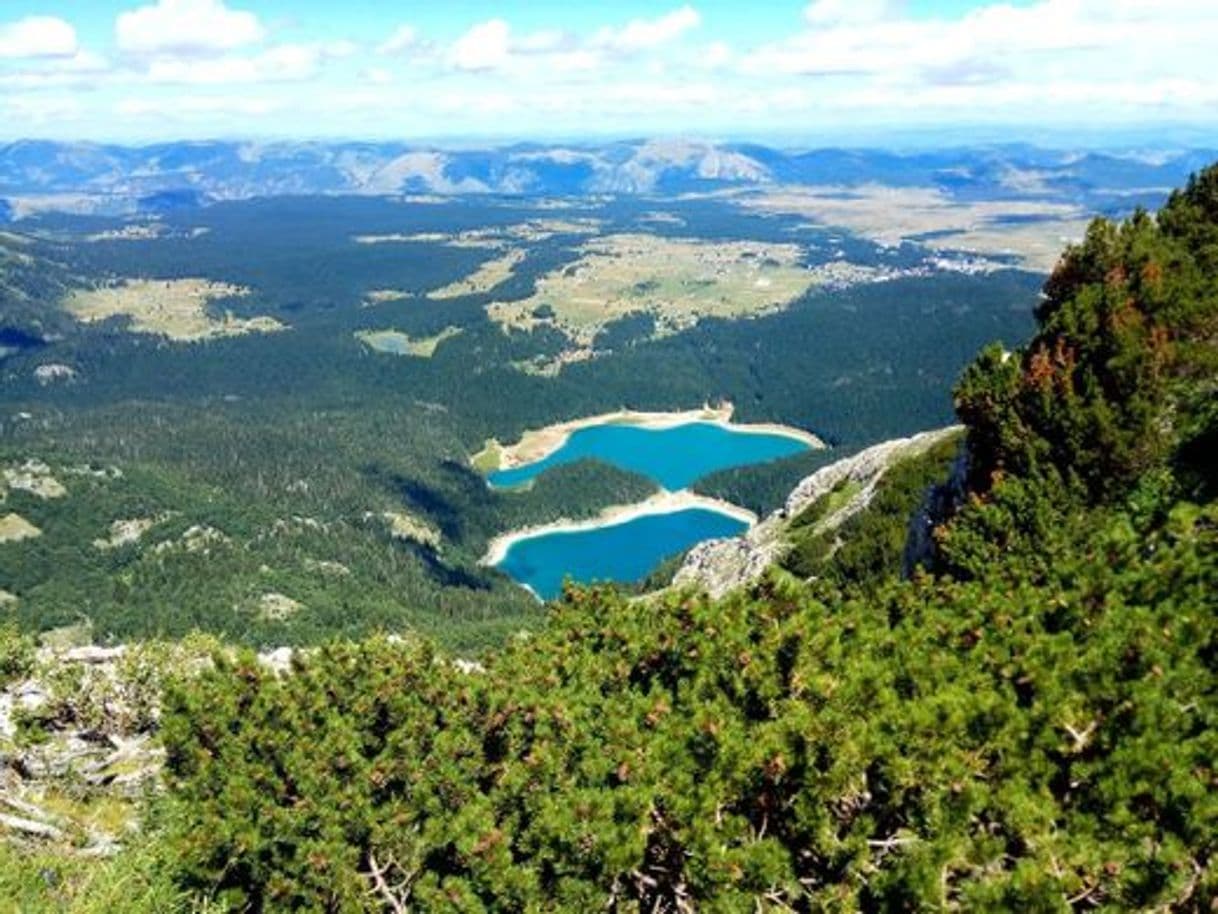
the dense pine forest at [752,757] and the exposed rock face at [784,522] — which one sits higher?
the dense pine forest at [752,757]

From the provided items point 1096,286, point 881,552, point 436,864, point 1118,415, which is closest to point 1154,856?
point 436,864

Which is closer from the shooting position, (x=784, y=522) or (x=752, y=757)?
(x=752, y=757)

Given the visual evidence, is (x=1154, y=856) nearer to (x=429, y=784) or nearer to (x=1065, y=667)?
(x=1065, y=667)

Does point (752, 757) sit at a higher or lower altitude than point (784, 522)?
higher

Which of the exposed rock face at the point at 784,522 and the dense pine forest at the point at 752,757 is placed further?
the exposed rock face at the point at 784,522

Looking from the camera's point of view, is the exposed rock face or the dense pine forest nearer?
the dense pine forest
